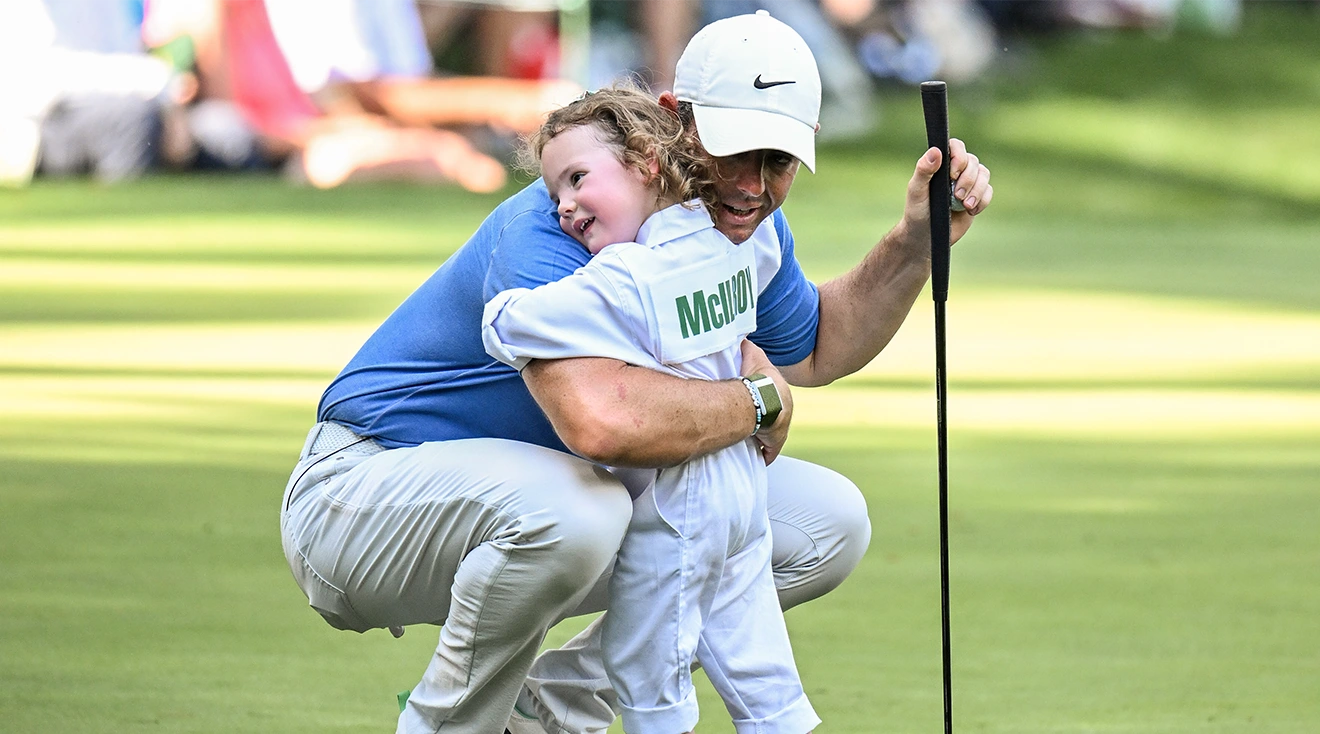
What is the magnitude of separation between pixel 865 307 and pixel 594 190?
80 cm

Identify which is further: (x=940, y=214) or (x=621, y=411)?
(x=940, y=214)

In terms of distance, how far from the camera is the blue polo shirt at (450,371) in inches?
125

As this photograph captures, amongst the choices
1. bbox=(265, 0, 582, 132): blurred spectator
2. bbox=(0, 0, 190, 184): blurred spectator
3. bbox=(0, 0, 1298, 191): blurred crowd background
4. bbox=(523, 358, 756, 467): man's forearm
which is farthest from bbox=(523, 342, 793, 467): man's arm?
bbox=(265, 0, 582, 132): blurred spectator

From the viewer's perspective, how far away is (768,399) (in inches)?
123

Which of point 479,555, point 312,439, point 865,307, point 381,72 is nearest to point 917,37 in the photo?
point 381,72

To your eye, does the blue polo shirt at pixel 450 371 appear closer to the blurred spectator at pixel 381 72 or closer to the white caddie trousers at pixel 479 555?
the white caddie trousers at pixel 479 555

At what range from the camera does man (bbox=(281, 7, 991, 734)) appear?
298 cm

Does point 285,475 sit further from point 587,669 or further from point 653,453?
point 653,453

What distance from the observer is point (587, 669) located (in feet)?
11.2

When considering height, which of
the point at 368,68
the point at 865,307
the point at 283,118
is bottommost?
the point at 283,118

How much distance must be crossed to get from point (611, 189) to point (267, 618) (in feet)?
5.63

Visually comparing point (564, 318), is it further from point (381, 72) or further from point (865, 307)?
point (381, 72)

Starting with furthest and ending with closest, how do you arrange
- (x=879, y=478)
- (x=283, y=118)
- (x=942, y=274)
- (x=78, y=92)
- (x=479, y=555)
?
(x=283, y=118), (x=78, y=92), (x=879, y=478), (x=942, y=274), (x=479, y=555)

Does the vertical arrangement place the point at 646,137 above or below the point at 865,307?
above
